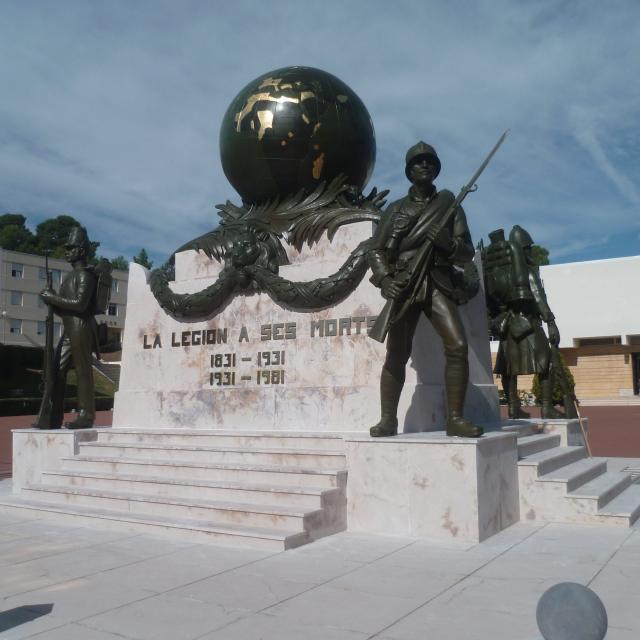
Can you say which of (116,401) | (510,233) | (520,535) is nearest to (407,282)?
(520,535)

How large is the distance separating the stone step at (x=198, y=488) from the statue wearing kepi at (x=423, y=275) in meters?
0.91

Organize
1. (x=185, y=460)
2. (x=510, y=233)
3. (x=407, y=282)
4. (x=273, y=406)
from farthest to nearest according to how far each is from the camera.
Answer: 1. (x=510, y=233)
2. (x=273, y=406)
3. (x=185, y=460)
4. (x=407, y=282)

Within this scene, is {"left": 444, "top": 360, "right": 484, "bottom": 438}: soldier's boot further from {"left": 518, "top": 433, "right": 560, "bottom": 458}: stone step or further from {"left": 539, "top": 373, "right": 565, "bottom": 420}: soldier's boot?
{"left": 539, "top": 373, "right": 565, "bottom": 420}: soldier's boot

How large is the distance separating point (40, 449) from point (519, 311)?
642 cm

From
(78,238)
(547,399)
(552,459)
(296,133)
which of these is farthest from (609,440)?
(78,238)

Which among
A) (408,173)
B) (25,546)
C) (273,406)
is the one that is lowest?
(25,546)

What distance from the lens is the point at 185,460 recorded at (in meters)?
6.90

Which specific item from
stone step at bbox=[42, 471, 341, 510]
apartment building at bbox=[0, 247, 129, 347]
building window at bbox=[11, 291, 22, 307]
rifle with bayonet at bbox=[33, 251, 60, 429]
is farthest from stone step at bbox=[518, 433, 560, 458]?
building window at bbox=[11, 291, 22, 307]

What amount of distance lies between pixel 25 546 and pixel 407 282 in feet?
12.1

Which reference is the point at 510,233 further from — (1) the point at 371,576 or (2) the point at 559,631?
(2) the point at 559,631

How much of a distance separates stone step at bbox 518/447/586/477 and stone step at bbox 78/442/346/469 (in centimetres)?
173

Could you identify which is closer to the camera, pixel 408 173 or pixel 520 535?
pixel 520 535

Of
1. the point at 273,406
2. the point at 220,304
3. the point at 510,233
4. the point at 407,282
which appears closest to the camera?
the point at 407,282

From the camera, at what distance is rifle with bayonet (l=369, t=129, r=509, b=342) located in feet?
18.8
